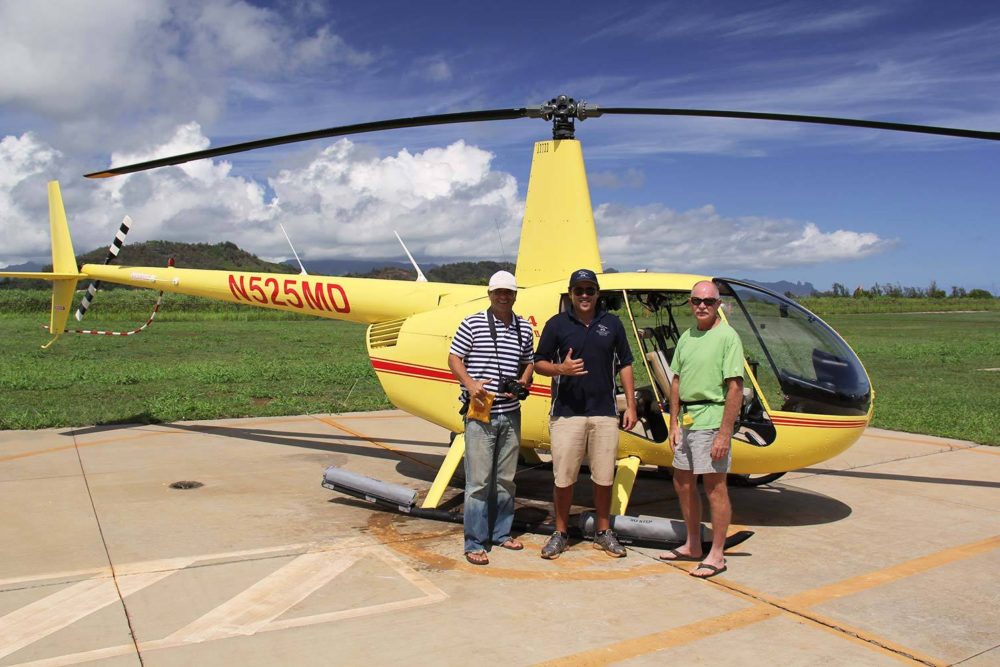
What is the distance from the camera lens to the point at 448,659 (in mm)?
3680

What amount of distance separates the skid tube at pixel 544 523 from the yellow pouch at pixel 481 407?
112 centimetres

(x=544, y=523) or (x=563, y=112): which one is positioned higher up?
(x=563, y=112)

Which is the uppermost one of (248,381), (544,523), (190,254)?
(190,254)

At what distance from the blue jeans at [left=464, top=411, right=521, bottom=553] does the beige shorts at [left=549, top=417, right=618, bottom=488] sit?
1.11ft

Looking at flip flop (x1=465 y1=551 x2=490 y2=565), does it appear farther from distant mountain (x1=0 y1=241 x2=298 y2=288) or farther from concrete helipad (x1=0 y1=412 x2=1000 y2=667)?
distant mountain (x1=0 y1=241 x2=298 y2=288)

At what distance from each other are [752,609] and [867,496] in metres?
3.27

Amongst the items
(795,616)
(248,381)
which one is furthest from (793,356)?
(248,381)

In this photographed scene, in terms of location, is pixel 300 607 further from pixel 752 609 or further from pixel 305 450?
pixel 305 450

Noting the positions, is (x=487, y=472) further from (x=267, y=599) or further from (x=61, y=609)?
(x=61, y=609)

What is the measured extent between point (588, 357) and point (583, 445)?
0.62m

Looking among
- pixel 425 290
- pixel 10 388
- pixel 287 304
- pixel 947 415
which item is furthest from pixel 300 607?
pixel 10 388

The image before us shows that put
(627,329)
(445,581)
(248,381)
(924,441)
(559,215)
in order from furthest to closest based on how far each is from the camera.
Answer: (248,381) < (924,441) < (559,215) < (627,329) < (445,581)

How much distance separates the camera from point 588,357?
511cm

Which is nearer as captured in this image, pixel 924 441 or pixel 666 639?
pixel 666 639
